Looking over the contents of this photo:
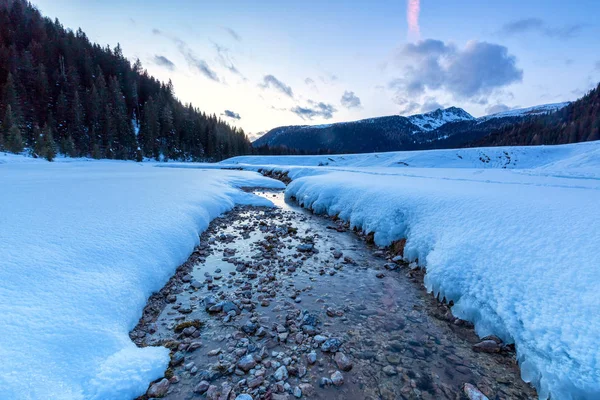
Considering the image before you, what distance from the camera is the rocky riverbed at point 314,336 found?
3.37 meters

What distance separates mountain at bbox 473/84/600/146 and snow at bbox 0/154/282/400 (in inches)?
3983

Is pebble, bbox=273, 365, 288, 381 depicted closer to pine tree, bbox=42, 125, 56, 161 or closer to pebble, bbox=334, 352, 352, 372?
pebble, bbox=334, 352, 352, 372

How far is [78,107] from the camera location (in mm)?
52688

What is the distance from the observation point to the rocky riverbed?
11.1 ft

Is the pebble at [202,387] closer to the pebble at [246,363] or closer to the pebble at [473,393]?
the pebble at [246,363]

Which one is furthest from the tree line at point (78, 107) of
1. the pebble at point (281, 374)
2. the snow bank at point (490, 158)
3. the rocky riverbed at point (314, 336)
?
the pebble at point (281, 374)

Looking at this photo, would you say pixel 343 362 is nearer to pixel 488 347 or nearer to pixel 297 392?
pixel 297 392

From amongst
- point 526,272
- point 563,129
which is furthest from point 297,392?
point 563,129

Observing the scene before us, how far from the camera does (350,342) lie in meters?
4.25

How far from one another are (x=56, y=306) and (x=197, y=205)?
314 inches

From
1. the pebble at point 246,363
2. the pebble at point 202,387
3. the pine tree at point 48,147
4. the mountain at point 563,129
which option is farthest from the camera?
the mountain at point 563,129

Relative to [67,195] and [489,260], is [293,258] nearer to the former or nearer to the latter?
[489,260]

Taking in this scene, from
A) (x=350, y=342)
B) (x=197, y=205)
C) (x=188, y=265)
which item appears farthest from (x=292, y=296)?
(x=197, y=205)

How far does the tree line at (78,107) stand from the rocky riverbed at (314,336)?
52.7m
